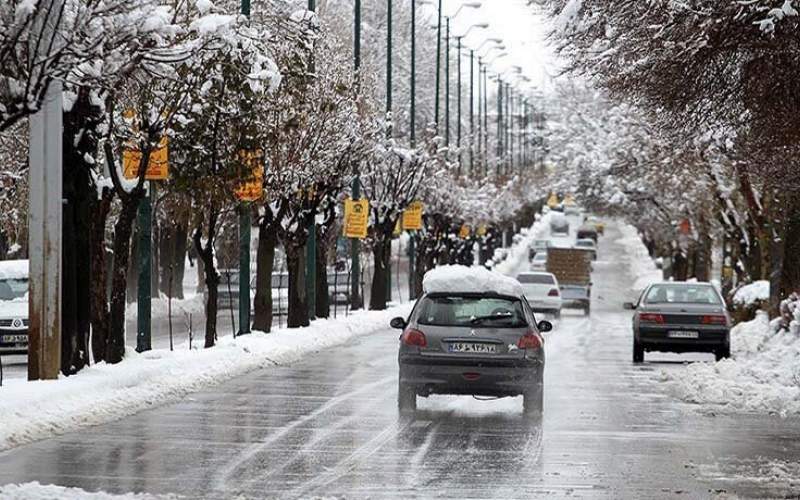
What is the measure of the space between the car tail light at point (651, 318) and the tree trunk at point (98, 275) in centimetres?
1114

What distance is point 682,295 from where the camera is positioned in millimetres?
32250

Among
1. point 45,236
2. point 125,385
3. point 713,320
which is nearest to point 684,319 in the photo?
point 713,320

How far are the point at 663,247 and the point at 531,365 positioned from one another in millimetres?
82400

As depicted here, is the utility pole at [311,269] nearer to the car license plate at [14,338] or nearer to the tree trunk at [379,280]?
the tree trunk at [379,280]

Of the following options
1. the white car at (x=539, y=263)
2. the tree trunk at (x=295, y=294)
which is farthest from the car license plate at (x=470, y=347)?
the white car at (x=539, y=263)

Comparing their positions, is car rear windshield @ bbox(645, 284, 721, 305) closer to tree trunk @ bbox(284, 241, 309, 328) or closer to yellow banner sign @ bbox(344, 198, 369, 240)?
tree trunk @ bbox(284, 241, 309, 328)

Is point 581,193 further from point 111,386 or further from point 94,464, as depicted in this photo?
point 94,464

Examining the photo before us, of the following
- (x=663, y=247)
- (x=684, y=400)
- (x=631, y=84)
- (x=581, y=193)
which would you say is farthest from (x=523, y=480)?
(x=663, y=247)

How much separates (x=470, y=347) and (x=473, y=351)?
0.06m

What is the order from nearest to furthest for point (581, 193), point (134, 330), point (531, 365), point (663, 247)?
point (531, 365), point (134, 330), point (581, 193), point (663, 247)

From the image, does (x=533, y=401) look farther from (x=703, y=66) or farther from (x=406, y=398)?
(x=703, y=66)

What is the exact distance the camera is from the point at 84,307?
21.9 metres

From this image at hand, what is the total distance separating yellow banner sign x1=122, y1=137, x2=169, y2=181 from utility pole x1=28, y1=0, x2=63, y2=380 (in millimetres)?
3957

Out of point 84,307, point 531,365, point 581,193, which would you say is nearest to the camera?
point 531,365
